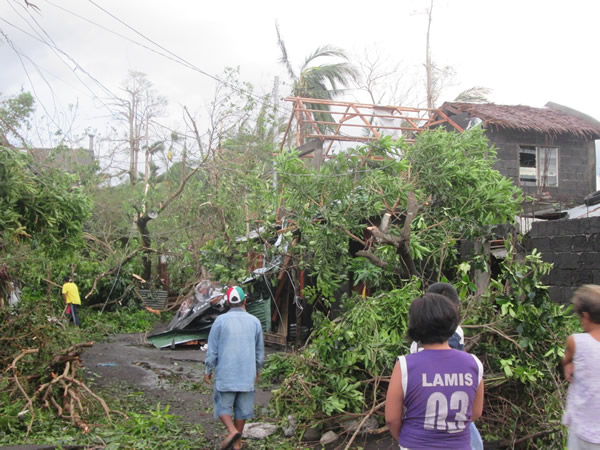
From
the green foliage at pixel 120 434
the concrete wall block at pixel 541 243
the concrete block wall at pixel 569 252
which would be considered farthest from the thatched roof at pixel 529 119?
the green foliage at pixel 120 434

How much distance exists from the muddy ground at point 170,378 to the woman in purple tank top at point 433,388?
2.98m

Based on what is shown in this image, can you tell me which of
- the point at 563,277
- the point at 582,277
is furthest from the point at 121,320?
the point at 582,277

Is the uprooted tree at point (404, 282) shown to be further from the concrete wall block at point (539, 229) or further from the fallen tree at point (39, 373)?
the fallen tree at point (39, 373)

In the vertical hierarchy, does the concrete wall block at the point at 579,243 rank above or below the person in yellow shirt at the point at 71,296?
above

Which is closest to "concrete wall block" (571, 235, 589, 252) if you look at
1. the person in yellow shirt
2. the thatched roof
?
the thatched roof

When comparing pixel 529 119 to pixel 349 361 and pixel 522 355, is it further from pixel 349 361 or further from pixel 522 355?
pixel 349 361

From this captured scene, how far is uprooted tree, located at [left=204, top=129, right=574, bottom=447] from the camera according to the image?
5266 millimetres

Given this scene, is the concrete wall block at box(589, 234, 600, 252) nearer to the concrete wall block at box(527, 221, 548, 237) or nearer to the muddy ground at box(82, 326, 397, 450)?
the concrete wall block at box(527, 221, 548, 237)

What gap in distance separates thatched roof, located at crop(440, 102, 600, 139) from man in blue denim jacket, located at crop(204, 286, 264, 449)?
11504mm

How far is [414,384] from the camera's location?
8.50 ft

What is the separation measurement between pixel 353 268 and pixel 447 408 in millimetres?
5217

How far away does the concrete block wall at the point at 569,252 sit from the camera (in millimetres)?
6371

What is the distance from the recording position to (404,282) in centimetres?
705

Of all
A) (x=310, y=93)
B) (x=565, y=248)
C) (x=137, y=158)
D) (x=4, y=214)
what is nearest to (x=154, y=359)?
(x=4, y=214)
